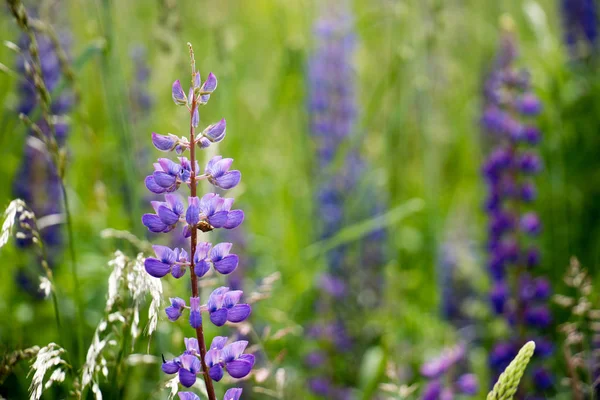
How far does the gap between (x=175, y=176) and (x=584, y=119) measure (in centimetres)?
310

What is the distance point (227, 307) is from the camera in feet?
3.45

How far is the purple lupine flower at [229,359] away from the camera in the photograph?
1019 millimetres

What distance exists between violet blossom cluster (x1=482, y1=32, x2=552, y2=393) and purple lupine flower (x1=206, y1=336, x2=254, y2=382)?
1448 mm

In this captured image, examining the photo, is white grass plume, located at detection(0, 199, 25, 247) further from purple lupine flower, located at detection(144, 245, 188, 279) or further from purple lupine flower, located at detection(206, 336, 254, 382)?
purple lupine flower, located at detection(206, 336, 254, 382)

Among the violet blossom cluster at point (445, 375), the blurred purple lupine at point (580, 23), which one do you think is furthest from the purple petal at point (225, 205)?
the blurred purple lupine at point (580, 23)

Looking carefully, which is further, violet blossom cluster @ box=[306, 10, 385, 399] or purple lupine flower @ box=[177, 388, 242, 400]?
violet blossom cluster @ box=[306, 10, 385, 399]

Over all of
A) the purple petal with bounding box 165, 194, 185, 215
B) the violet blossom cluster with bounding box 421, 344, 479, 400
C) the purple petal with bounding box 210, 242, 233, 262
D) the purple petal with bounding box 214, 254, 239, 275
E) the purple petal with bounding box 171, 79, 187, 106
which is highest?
the purple petal with bounding box 171, 79, 187, 106

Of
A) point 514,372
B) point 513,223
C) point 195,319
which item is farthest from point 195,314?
point 513,223

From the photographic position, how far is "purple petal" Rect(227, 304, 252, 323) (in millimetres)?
1033

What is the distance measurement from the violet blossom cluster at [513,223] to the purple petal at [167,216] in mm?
1567

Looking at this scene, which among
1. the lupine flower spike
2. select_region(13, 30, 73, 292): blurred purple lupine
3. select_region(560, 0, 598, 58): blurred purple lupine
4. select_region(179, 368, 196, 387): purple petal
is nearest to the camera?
select_region(179, 368, 196, 387): purple petal

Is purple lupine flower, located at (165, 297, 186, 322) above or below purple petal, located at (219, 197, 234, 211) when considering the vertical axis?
below

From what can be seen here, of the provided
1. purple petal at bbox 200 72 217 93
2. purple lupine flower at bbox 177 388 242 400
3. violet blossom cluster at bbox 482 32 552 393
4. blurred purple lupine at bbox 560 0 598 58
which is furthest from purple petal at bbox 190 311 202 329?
blurred purple lupine at bbox 560 0 598 58

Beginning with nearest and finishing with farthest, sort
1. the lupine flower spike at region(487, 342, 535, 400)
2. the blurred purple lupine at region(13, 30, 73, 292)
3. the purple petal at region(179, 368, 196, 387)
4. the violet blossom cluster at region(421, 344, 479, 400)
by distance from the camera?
the purple petal at region(179, 368, 196, 387), the lupine flower spike at region(487, 342, 535, 400), the violet blossom cluster at region(421, 344, 479, 400), the blurred purple lupine at region(13, 30, 73, 292)
